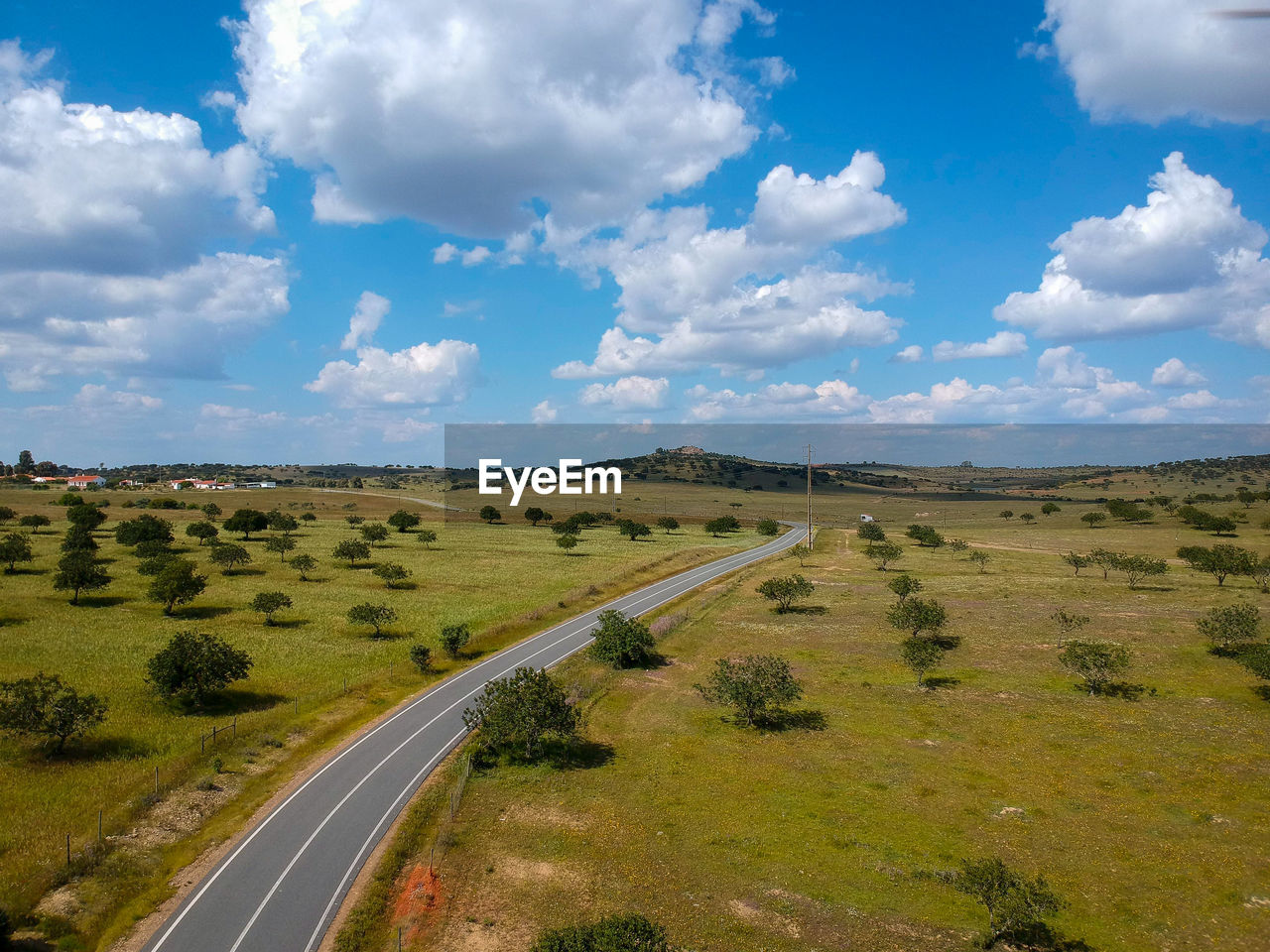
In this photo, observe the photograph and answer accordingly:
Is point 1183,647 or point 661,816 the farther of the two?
point 1183,647

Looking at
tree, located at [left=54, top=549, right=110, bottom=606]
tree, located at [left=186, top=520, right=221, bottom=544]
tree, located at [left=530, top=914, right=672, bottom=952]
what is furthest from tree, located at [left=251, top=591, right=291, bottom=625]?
tree, located at [left=530, top=914, right=672, bottom=952]

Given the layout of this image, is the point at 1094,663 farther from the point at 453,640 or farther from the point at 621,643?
the point at 453,640

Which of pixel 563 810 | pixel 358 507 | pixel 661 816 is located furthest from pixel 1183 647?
pixel 358 507

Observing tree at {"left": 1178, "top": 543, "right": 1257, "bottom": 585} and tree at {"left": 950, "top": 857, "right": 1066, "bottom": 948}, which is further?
tree at {"left": 1178, "top": 543, "right": 1257, "bottom": 585}

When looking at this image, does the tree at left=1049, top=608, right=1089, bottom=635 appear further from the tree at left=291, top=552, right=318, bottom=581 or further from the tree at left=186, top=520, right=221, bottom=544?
the tree at left=186, top=520, right=221, bottom=544

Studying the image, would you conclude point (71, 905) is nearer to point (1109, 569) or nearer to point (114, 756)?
point (114, 756)

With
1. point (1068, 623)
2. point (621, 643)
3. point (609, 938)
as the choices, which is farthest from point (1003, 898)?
point (1068, 623)

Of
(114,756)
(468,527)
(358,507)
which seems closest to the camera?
(114,756)
